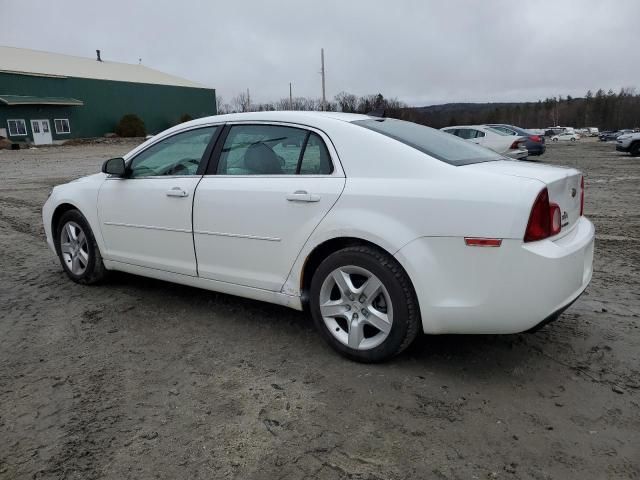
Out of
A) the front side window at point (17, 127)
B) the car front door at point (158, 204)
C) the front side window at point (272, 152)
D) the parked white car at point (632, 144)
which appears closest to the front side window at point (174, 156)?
the car front door at point (158, 204)

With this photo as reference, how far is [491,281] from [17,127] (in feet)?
159

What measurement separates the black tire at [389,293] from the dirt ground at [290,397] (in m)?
0.11

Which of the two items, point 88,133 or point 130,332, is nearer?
point 130,332

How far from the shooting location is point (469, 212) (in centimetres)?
269

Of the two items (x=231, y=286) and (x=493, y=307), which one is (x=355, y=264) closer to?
(x=493, y=307)

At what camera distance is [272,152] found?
11.7 feet

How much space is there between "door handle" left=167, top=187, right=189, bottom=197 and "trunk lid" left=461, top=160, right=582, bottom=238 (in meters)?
2.04

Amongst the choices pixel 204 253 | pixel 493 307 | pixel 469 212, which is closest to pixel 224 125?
pixel 204 253

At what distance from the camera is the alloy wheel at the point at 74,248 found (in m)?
4.76

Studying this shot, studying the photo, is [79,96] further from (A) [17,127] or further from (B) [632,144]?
(B) [632,144]

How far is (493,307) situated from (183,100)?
60222 millimetres

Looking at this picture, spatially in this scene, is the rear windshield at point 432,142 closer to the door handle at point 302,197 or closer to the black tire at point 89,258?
the door handle at point 302,197

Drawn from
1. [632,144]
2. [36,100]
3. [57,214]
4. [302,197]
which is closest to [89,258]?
[57,214]

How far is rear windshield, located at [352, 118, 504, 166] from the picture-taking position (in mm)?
Answer: 3154
